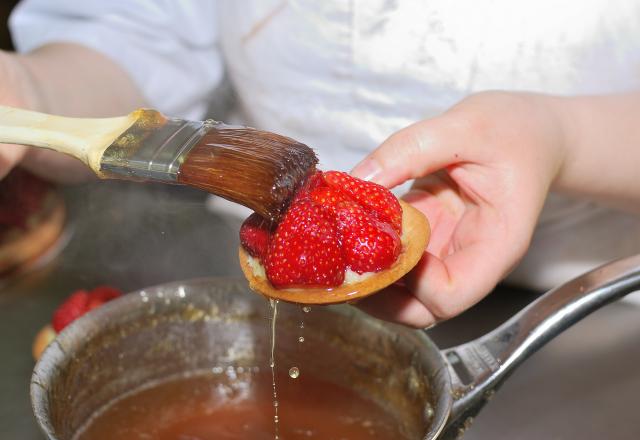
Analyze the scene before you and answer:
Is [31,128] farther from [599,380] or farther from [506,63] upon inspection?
[599,380]

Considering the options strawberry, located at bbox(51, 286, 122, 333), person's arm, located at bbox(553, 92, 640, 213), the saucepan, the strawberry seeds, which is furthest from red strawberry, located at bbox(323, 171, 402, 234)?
strawberry, located at bbox(51, 286, 122, 333)

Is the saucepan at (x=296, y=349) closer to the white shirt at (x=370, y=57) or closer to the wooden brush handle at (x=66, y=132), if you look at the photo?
the wooden brush handle at (x=66, y=132)

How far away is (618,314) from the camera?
979 millimetres

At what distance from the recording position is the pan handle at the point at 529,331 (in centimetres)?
61

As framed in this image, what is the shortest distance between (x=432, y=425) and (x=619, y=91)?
1.61ft

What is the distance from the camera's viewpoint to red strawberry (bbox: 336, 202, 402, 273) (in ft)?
2.04

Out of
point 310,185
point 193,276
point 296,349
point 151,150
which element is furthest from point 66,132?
point 193,276

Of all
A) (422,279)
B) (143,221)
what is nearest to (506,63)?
(422,279)

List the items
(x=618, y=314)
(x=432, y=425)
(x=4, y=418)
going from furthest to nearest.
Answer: (x=618, y=314), (x=4, y=418), (x=432, y=425)

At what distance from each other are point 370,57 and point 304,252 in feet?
1.21

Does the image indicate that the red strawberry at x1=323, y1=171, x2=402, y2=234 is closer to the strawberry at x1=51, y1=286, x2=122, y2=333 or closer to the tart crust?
the tart crust

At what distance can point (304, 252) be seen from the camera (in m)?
0.61

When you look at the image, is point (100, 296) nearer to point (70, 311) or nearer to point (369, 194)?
point (70, 311)

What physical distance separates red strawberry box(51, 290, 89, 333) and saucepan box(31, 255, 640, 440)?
15cm
